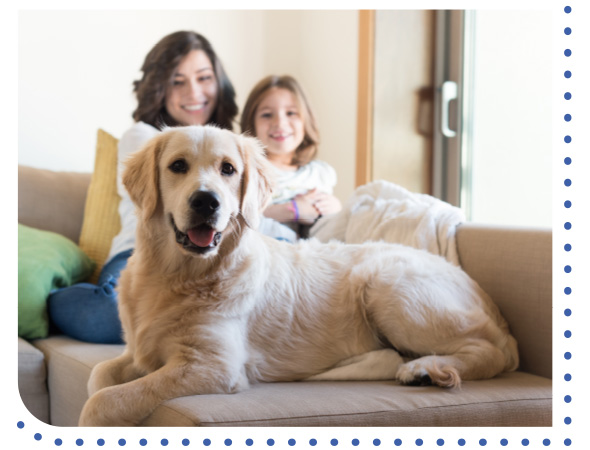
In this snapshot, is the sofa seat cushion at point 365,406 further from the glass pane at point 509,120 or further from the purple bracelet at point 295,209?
the glass pane at point 509,120

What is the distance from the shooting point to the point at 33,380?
8.14 ft

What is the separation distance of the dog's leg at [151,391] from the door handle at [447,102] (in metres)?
2.69

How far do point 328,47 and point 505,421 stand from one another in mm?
3283

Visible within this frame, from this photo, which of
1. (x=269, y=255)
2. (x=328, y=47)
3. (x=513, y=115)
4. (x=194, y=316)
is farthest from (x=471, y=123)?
(x=194, y=316)

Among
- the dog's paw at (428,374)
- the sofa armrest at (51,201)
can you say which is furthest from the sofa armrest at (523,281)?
the sofa armrest at (51,201)

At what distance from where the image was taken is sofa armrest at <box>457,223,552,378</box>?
2133 millimetres

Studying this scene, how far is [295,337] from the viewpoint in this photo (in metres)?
1.98

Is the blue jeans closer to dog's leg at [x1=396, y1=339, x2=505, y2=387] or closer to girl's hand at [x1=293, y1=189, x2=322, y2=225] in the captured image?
girl's hand at [x1=293, y1=189, x2=322, y2=225]

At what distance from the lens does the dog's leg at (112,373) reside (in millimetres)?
1905

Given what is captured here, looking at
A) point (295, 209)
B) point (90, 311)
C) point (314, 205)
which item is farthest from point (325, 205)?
point (90, 311)

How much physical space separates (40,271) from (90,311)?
0.36 m

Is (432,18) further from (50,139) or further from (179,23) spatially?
(50,139)

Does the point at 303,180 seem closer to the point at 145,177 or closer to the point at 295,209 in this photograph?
the point at 295,209

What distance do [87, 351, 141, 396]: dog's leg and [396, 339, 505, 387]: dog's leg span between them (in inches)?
30.2
